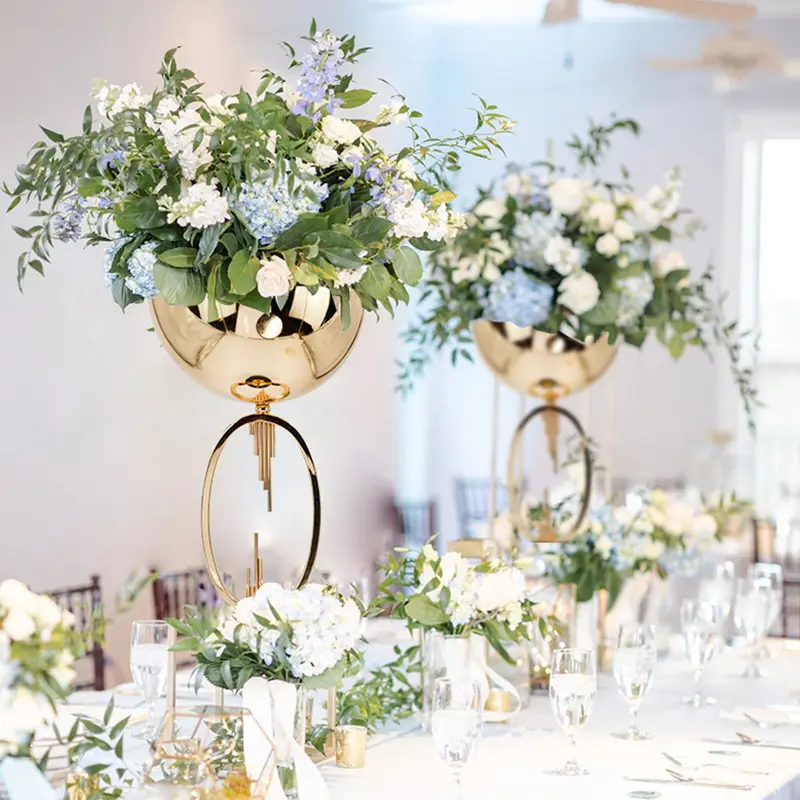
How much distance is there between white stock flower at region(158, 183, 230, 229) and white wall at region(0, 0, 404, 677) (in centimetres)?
233

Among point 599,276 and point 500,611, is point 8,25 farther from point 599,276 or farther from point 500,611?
point 500,611

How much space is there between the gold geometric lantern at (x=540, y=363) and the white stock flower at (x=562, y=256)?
0.14 m

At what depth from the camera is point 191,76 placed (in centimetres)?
175

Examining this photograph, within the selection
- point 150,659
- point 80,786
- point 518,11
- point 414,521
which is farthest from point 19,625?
point 518,11

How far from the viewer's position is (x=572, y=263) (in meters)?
2.88

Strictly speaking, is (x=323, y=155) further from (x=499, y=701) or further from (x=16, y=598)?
(x=499, y=701)

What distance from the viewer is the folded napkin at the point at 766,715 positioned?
247 centimetres

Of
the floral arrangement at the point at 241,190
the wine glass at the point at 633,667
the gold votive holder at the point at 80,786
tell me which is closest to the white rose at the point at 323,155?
the floral arrangement at the point at 241,190

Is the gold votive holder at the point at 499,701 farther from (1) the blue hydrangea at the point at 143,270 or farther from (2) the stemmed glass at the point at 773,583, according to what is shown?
(1) the blue hydrangea at the point at 143,270

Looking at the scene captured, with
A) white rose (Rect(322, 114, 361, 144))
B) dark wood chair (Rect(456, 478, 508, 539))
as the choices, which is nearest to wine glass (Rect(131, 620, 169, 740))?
white rose (Rect(322, 114, 361, 144))

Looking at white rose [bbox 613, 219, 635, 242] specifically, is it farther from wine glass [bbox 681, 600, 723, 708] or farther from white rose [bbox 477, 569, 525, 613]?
white rose [bbox 477, 569, 525, 613]

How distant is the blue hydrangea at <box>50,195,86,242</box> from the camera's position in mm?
1843

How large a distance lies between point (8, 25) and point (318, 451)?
8.51ft

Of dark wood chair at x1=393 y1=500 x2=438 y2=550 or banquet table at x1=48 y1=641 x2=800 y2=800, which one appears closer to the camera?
banquet table at x1=48 y1=641 x2=800 y2=800
